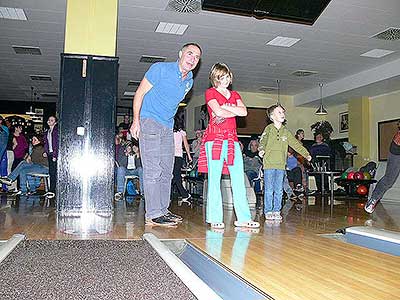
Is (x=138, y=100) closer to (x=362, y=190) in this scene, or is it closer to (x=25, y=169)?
(x=25, y=169)

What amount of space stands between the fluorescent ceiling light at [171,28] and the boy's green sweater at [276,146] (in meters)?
4.03

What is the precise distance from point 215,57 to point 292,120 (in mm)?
5322

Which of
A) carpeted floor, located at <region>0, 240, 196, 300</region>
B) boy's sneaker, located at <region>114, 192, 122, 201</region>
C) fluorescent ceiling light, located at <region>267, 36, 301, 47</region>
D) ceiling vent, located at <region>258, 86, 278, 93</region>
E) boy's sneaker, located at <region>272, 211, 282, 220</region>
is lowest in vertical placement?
boy's sneaker, located at <region>114, 192, 122, 201</region>

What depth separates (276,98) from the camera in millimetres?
14047

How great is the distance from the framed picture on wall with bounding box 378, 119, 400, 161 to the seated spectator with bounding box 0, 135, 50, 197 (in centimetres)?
868

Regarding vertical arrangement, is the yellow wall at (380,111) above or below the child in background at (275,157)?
above

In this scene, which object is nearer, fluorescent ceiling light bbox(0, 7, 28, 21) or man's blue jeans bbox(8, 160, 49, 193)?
fluorescent ceiling light bbox(0, 7, 28, 21)

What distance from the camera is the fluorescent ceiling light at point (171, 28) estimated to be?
7.74 m

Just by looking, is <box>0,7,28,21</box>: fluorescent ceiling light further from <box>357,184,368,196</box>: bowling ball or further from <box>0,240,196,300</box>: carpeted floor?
<box>357,184,368,196</box>: bowling ball

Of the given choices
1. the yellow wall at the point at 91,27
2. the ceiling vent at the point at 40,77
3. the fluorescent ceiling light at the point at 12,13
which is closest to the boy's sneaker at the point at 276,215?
the yellow wall at the point at 91,27

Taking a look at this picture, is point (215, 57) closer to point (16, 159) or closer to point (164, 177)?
point (16, 159)

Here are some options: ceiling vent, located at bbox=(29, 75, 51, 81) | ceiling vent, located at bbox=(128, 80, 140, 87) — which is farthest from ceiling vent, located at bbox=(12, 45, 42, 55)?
ceiling vent, located at bbox=(128, 80, 140, 87)

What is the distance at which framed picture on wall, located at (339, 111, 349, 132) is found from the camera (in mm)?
13352

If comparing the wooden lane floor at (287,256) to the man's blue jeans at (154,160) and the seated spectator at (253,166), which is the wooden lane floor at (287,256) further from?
the seated spectator at (253,166)
